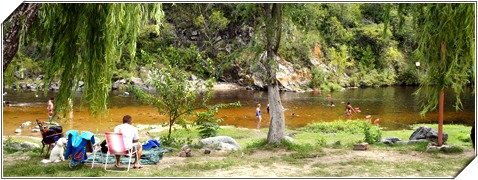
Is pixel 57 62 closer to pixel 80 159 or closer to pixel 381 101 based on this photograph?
pixel 80 159

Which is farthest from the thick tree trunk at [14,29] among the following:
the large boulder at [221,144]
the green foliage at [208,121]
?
the green foliage at [208,121]

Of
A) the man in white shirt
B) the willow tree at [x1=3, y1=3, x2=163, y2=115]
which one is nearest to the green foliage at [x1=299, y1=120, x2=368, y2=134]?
the man in white shirt

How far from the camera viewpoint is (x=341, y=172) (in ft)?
22.8

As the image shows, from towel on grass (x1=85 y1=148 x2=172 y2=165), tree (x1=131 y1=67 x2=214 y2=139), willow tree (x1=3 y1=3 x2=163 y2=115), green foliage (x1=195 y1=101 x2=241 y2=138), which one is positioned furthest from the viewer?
green foliage (x1=195 y1=101 x2=241 y2=138)

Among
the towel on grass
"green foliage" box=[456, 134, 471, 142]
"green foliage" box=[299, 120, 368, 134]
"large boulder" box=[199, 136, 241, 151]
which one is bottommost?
"green foliage" box=[299, 120, 368, 134]

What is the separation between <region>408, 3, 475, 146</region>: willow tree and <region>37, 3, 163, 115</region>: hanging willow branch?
3792 mm

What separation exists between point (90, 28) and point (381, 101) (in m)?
28.8

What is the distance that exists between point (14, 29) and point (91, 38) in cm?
145

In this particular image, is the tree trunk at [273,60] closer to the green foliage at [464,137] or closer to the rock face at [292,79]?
the green foliage at [464,137]

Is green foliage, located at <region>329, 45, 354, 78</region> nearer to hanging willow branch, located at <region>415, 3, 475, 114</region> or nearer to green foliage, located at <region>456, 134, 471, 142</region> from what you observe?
green foliage, located at <region>456, 134, 471, 142</region>

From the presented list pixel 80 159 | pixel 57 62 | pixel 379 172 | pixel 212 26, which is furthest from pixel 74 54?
pixel 212 26

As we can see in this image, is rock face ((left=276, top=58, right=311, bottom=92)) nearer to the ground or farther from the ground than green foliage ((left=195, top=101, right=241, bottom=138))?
farther from the ground

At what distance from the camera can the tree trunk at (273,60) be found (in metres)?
10.7

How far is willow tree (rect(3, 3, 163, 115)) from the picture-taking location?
18.7ft
